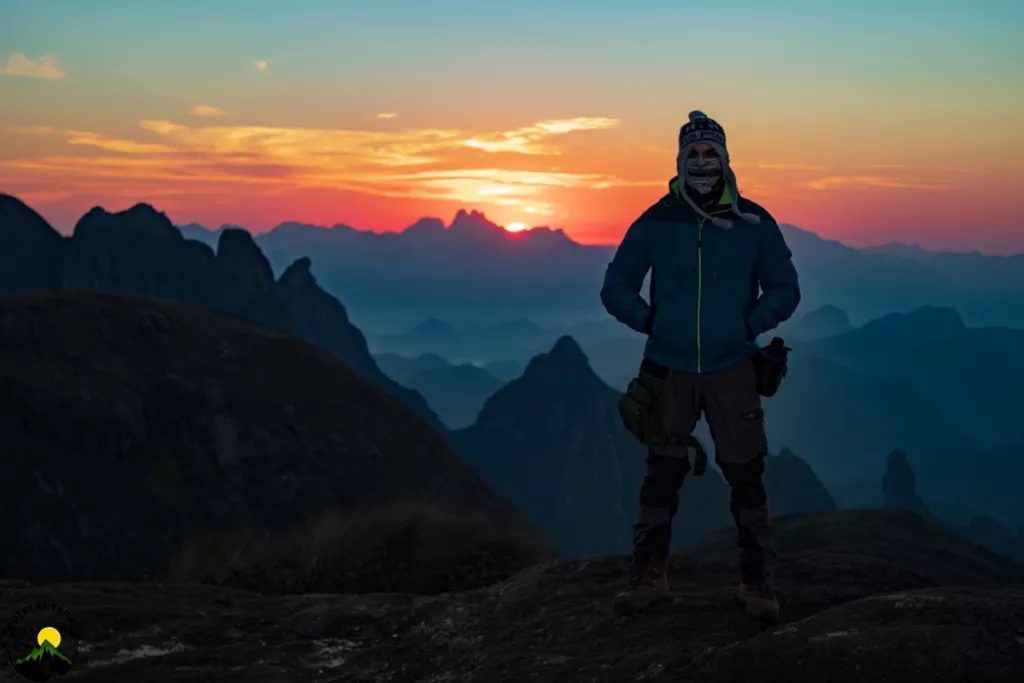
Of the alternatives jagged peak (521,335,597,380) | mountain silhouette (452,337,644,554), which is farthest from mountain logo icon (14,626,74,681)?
Result: jagged peak (521,335,597,380)

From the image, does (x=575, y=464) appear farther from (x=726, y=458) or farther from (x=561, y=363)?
(x=726, y=458)

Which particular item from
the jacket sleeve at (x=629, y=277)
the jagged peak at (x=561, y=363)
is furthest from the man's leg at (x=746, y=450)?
the jagged peak at (x=561, y=363)

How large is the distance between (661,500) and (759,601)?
0.91 metres

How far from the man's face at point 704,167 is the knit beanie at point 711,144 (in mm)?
33

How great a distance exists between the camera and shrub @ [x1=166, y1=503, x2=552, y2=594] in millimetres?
10211

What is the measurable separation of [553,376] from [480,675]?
169m

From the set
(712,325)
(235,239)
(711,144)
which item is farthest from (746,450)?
(235,239)

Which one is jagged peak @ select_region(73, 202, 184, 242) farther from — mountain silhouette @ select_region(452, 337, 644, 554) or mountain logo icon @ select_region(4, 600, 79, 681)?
mountain logo icon @ select_region(4, 600, 79, 681)

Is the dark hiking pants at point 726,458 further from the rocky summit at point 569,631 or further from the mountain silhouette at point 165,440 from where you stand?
the mountain silhouette at point 165,440

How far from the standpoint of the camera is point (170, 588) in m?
7.54

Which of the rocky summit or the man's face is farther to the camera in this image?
the man's face

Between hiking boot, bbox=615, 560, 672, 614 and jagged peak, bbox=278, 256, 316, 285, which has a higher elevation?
jagged peak, bbox=278, 256, 316, 285

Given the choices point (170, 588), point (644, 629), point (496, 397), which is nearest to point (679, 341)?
point (644, 629)

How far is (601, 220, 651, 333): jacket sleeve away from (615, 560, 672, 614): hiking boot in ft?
5.64
